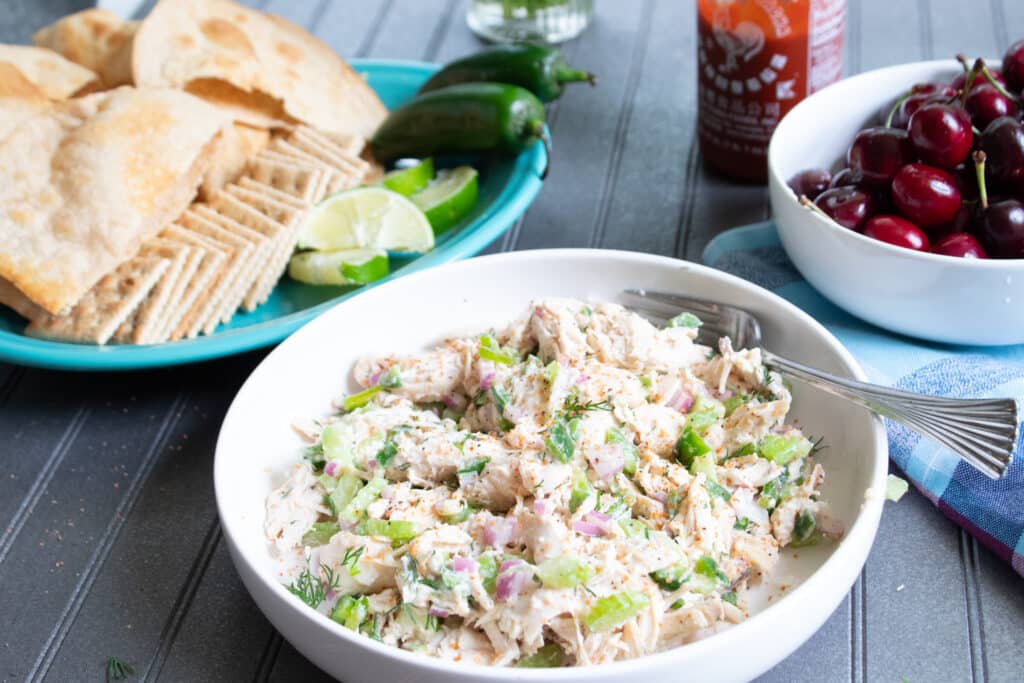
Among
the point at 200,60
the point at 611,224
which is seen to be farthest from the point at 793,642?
the point at 200,60

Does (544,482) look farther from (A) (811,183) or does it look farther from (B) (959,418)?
(A) (811,183)

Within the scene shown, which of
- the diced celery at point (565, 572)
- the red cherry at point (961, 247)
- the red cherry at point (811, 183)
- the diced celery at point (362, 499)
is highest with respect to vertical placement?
the red cherry at point (961, 247)

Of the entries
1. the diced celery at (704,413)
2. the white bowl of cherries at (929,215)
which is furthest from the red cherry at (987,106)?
the diced celery at (704,413)

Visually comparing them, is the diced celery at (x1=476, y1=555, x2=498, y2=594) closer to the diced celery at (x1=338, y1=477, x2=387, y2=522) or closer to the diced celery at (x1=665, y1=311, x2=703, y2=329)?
the diced celery at (x1=338, y1=477, x2=387, y2=522)

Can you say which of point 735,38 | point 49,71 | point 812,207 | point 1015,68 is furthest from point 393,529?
point 49,71

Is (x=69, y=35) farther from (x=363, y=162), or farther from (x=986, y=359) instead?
(x=986, y=359)

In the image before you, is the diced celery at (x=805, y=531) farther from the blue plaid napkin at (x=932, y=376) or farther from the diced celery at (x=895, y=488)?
the blue plaid napkin at (x=932, y=376)
